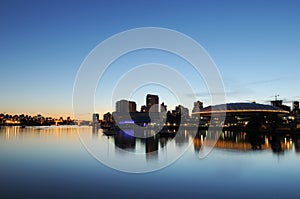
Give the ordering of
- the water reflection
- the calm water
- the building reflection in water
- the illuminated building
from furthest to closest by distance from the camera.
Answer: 1. the illuminated building
2. the water reflection
3. the building reflection in water
4. the calm water

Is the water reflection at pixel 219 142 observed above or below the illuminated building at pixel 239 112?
below

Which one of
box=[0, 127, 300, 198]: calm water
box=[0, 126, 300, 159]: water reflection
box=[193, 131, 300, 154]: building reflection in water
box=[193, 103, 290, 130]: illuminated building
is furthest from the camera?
box=[193, 103, 290, 130]: illuminated building

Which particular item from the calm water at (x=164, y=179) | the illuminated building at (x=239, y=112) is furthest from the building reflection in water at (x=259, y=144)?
the illuminated building at (x=239, y=112)

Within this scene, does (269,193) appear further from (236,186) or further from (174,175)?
(174,175)

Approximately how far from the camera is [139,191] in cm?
1052

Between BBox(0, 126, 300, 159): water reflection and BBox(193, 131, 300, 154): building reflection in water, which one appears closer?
BBox(193, 131, 300, 154): building reflection in water

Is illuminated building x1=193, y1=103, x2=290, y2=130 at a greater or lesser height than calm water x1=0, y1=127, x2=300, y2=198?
greater

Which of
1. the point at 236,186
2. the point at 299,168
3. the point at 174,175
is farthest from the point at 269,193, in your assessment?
the point at 299,168

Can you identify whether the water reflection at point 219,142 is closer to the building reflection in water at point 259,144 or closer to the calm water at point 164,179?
the building reflection in water at point 259,144

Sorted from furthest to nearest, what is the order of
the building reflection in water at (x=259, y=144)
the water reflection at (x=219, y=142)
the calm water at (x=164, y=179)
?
the water reflection at (x=219, y=142)
the building reflection in water at (x=259, y=144)
the calm water at (x=164, y=179)

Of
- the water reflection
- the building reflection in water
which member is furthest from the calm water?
the water reflection

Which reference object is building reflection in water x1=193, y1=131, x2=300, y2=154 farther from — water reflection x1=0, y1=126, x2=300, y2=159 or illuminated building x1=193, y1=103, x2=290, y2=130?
illuminated building x1=193, y1=103, x2=290, y2=130

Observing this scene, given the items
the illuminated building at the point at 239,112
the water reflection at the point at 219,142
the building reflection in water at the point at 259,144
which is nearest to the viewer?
the building reflection in water at the point at 259,144

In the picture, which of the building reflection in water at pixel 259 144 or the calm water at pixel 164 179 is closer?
the calm water at pixel 164 179
